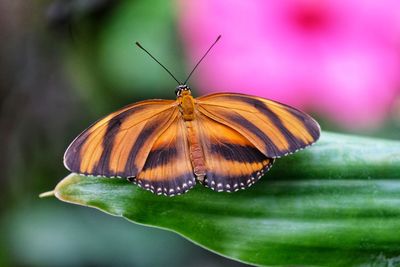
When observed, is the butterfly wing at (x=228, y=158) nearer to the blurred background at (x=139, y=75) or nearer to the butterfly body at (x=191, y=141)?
the butterfly body at (x=191, y=141)

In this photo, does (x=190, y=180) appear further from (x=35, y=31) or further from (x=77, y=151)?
(x=35, y=31)

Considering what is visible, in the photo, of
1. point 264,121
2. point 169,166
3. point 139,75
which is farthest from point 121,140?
point 139,75

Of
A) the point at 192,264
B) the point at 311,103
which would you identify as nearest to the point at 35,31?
the point at 192,264

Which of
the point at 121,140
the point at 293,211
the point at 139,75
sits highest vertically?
the point at 139,75

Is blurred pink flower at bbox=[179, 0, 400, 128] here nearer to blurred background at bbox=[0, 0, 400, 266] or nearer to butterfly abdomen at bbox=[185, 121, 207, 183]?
blurred background at bbox=[0, 0, 400, 266]

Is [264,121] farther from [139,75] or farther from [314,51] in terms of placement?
[139,75]

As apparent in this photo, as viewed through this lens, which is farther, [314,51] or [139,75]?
[139,75]

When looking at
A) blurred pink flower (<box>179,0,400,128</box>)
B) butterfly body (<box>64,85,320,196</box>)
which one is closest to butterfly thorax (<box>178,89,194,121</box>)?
butterfly body (<box>64,85,320,196</box>)
